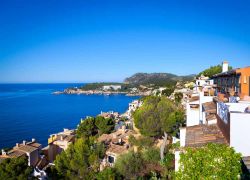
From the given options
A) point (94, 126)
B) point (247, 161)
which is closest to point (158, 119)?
point (94, 126)

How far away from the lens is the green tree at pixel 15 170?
13.6 m

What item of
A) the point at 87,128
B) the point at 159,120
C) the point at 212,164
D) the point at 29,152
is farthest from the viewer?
the point at 87,128

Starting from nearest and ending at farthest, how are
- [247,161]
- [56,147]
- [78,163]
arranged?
1. [247,161]
2. [78,163]
3. [56,147]

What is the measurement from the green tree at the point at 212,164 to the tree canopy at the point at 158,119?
1543cm

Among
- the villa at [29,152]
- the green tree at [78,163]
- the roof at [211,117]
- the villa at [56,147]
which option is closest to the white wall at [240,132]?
the roof at [211,117]

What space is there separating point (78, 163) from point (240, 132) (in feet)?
40.1

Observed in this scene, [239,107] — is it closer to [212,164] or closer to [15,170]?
[212,164]

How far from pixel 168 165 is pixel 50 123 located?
175ft

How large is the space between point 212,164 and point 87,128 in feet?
87.1

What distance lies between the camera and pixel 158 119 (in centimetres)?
2234

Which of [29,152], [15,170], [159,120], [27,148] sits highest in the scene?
[159,120]

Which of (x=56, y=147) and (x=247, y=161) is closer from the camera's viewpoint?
(x=247, y=161)

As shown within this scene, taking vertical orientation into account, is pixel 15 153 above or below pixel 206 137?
below

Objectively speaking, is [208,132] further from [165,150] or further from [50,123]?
[50,123]
